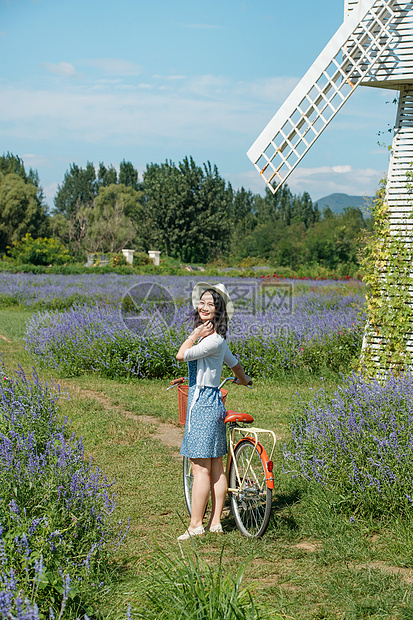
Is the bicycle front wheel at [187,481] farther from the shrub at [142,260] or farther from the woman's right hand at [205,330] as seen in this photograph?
the shrub at [142,260]

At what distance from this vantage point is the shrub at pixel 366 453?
3.98 meters

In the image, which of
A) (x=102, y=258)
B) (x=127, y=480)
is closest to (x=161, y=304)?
(x=127, y=480)

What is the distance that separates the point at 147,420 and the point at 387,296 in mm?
3350

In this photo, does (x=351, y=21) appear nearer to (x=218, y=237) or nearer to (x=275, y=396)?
(x=275, y=396)

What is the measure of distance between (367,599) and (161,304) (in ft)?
34.7

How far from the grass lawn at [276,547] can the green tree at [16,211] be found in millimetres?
47173

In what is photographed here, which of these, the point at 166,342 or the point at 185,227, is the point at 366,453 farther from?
the point at 185,227

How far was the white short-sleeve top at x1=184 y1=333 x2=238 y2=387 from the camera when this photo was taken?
12.8 feet

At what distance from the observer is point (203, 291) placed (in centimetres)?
407

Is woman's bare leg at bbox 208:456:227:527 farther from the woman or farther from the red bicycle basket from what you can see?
the red bicycle basket

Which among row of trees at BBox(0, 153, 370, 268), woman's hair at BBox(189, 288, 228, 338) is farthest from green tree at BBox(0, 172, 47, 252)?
woman's hair at BBox(189, 288, 228, 338)

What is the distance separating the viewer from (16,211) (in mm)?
50719

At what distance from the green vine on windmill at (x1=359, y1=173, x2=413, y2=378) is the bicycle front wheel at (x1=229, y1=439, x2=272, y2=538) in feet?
10.6

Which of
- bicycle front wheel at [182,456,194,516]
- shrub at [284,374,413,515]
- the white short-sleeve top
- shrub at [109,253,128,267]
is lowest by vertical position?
bicycle front wheel at [182,456,194,516]
